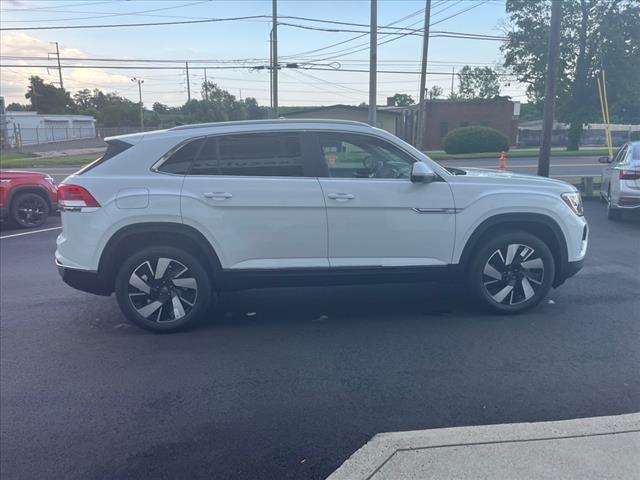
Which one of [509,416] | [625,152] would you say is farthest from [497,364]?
[625,152]

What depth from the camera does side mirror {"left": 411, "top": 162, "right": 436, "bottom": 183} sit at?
477 centimetres

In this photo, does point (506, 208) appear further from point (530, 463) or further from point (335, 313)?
point (530, 463)

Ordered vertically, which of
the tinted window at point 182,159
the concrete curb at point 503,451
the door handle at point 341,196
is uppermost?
the tinted window at point 182,159

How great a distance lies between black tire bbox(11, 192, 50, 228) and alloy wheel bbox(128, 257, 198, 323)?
298 inches

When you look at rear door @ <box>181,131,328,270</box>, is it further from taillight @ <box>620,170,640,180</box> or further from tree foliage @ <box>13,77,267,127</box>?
tree foliage @ <box>13,77,267,127</box>

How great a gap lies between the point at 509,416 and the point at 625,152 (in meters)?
8.66

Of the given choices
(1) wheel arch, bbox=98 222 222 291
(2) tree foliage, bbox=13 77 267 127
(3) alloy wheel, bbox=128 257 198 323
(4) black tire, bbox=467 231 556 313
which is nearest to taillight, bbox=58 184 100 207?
(1) wheel arch, bbox=98 222 222 291

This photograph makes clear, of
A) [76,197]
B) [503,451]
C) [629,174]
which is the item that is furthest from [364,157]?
[629,174]

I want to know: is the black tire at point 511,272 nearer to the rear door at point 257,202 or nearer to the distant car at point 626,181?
the rear door at point 257,202

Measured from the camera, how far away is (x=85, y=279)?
4793mm

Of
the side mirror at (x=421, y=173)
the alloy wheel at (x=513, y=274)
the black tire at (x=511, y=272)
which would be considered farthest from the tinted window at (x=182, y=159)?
the alloy wheel at (x=513, y=274)

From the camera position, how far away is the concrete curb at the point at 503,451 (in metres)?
2.84

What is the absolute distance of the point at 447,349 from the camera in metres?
4.53

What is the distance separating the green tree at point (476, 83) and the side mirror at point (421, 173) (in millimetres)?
93070
